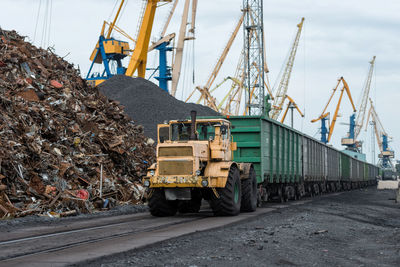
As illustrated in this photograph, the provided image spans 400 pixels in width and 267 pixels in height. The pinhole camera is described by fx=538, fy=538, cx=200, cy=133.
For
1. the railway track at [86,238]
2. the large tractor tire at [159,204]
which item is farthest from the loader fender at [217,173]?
the large tractor tire at [159,204]

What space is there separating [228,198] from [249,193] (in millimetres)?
2031

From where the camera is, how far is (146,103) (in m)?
42.2

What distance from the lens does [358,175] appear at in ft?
197

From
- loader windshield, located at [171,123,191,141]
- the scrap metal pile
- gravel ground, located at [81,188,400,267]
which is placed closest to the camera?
gravel ground, located at [81,188,400,267]

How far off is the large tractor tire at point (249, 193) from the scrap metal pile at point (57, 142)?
4.74 metres

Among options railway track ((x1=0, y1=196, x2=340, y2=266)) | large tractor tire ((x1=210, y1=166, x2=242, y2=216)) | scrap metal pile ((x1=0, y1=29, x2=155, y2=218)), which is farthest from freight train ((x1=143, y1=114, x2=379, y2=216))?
scrap metal pile ((x1=0, y1=29, x2=155, y2=218))

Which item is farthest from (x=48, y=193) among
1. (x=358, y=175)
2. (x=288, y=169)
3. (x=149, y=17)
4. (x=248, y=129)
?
(x=358, y=175)

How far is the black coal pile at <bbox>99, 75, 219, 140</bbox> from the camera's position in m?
39.8

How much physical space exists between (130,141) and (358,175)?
40317 millimetres

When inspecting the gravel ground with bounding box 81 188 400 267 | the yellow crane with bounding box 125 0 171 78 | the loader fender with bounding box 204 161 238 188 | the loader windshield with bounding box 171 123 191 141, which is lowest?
the gravel ground with bounding box 81 188 400 267

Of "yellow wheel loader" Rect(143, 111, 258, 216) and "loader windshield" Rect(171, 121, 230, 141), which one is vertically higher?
"loader windshield" Rect(171, 121, 230, 141)

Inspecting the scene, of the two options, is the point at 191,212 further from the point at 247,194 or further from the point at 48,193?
the point at 48,193

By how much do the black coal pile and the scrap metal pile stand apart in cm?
1088

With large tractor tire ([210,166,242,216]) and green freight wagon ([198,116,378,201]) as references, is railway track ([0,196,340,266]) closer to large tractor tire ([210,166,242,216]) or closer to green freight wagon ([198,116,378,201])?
large tractor tire ([210,166,242,216])
